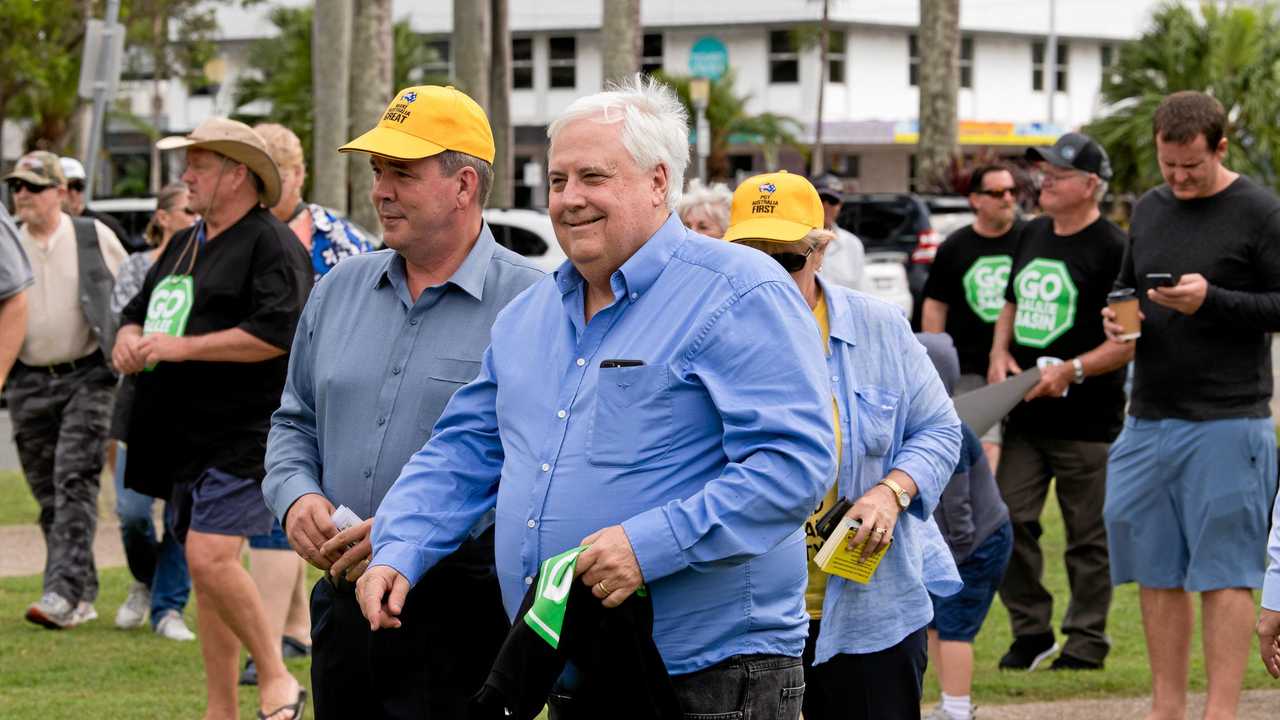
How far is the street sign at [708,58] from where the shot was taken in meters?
63.0

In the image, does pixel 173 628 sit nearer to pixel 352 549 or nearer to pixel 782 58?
pixel 352 549

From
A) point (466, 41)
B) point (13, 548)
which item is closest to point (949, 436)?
point (13, 548)

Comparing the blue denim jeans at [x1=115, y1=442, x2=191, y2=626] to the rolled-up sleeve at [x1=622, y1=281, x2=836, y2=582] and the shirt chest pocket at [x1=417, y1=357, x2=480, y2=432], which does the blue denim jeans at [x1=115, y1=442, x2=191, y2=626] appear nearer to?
the shirt chest pocket at [x1=417, y1=357, x2=480, y2=432]

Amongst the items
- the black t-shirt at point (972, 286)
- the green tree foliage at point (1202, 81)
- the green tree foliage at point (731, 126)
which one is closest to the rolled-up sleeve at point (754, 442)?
the black t-shirt at point (972, 286)

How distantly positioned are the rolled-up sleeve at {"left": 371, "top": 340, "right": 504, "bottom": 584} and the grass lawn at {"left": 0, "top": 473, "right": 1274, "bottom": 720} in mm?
3352

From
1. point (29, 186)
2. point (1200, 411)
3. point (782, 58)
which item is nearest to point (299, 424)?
point (1200, 411)

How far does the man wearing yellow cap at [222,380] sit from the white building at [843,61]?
54.7 metres

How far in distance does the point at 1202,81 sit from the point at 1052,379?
1669 inches

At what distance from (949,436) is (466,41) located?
83.4 feet

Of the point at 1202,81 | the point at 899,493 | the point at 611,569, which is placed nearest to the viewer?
the point at 611,569

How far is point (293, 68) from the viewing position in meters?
53.4

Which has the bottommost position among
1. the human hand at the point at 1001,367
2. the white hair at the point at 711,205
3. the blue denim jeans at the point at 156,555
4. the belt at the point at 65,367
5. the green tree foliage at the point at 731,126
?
the blue denim jeans at the point at 156,555

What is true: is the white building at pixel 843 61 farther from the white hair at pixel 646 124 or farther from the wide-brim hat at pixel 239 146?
the white hair at pixel 646 124

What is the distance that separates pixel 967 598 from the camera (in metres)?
6.50
